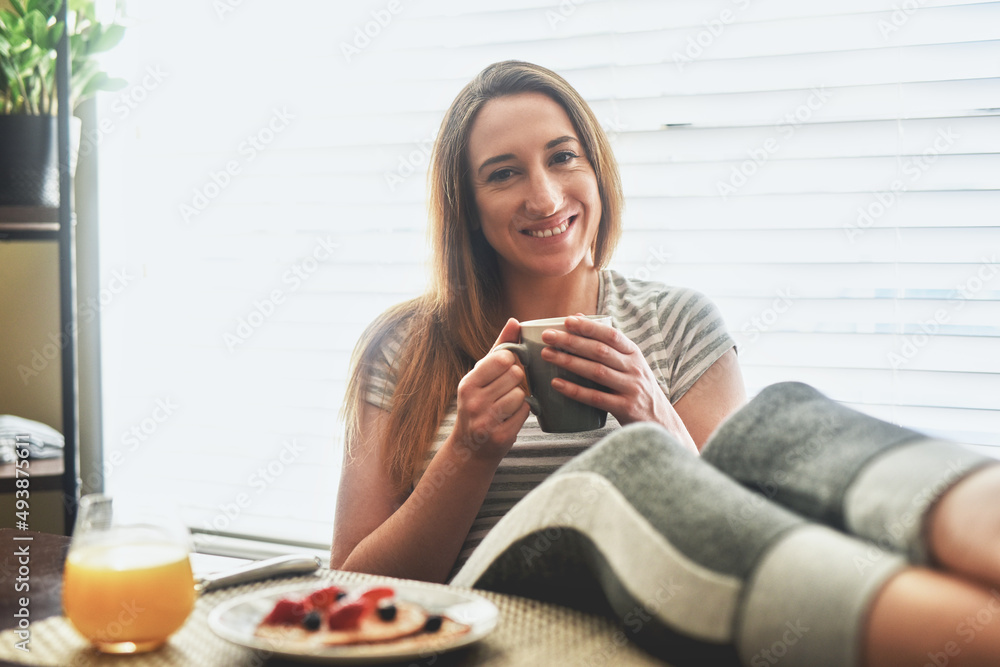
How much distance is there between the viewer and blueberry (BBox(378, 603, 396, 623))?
51 cm

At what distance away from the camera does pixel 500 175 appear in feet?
4.03

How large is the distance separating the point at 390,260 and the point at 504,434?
0.74 metres

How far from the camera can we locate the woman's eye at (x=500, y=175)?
1222mm

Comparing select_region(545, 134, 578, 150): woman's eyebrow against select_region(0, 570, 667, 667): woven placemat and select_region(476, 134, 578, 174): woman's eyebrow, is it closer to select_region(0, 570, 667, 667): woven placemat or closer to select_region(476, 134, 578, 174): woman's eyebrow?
select_region(476, 134, 578, 174): woman's eyebrow

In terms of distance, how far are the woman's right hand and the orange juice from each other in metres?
0.42

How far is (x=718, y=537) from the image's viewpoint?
1.44 ft

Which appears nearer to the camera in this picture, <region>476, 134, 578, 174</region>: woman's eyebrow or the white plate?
the white plate

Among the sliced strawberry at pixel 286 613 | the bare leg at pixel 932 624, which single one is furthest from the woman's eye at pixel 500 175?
the bare leg at pixel 932 624

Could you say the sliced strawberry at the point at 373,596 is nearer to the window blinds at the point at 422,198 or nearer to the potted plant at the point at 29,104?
the window blinds at the point at 422,198

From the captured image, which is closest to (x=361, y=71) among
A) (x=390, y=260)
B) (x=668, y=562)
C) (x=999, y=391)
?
(x=390, y=260)

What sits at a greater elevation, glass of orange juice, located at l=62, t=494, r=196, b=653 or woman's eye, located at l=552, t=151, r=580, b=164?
woman's eye, located at l=552, t=151, r=580, b=164

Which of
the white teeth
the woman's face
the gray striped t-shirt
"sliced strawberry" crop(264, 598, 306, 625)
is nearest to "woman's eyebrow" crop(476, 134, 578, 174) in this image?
the woman's face

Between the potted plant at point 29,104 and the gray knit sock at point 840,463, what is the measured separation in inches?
55.7

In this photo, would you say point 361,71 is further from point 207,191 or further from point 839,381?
point 839,381
